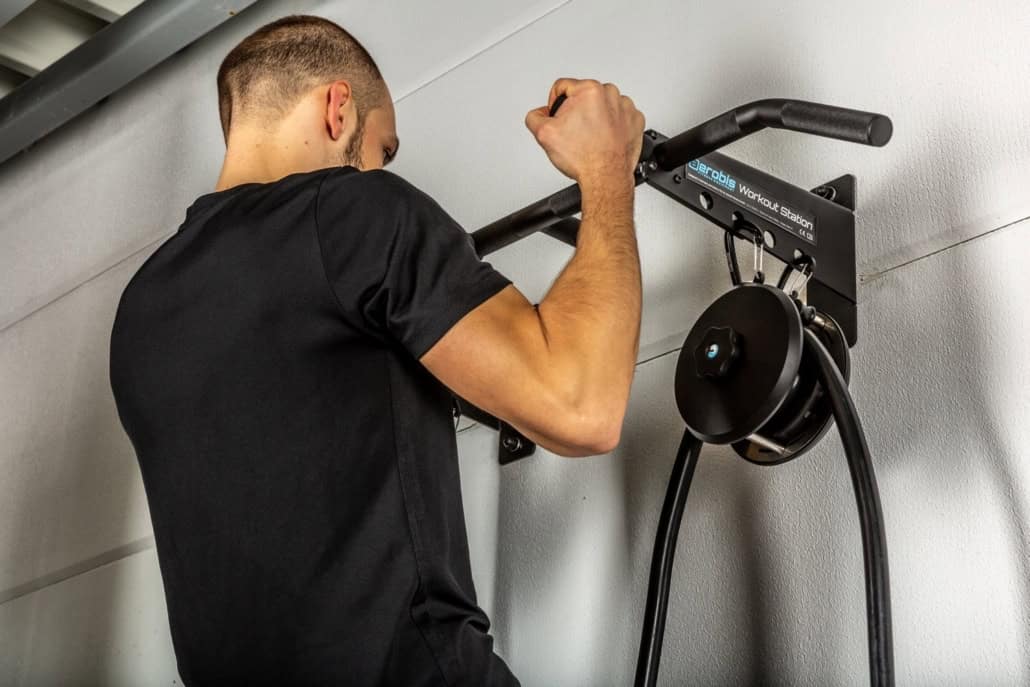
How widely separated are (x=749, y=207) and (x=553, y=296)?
0.97 ft

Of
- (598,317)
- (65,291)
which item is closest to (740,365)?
(598,317)

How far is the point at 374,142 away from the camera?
171 centimetres

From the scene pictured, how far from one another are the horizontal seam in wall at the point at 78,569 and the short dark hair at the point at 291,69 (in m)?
1.09

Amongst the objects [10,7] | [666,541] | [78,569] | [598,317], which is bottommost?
[78,569]

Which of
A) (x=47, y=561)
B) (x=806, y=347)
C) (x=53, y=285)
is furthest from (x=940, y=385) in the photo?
(x=53, y=285)

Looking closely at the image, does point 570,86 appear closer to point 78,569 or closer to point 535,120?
point 535,120

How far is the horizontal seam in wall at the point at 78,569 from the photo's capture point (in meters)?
2.48

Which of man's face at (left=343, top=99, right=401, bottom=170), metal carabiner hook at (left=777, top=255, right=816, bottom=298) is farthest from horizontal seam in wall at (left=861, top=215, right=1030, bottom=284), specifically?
man's face at (left=343, top=99, right=401, bottom=170)

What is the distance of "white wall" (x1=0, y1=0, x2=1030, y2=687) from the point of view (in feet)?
4.73

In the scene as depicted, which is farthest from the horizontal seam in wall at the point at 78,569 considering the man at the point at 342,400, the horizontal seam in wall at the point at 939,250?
the horizontal seam in wall at the point at 939,250

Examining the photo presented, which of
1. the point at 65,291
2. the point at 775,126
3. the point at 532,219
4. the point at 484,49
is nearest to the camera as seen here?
the point at 775,126

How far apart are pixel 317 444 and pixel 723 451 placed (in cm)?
62

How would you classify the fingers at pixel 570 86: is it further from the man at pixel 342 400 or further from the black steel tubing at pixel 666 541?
the black steel tubing at pixel 666 541

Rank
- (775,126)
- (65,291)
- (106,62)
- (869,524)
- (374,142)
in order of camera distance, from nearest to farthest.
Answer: (869,524), (775,126), (374,142), (106,62), (65,291)
